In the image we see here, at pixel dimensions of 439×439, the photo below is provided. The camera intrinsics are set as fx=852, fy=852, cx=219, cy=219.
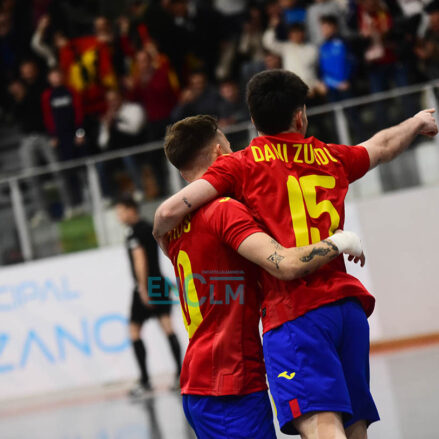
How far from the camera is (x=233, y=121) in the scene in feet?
37.1

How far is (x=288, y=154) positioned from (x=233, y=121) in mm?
7998

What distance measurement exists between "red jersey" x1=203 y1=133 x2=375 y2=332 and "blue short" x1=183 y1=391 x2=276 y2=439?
0.31 metres

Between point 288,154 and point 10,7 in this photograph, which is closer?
point 288,154

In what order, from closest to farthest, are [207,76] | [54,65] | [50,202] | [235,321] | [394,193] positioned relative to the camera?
[235,321]
[394,193]
[50,202]
[207,76]
[54,65]

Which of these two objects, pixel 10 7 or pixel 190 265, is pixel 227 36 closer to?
pixel 10 7

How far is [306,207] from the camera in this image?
3.30 m

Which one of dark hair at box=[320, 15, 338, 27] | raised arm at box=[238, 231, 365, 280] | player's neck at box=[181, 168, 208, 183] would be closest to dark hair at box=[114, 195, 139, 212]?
→ dark hair at box=[320, 15, 338, 27]

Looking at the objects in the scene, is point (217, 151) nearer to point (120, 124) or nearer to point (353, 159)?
point (353, 159)

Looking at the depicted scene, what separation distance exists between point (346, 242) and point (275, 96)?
0.64 metres

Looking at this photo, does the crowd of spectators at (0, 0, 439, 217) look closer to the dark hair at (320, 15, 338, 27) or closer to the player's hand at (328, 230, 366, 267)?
the dark hair at (320, 15, 338, 27)

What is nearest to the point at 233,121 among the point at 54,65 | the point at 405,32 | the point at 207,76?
the point at 207,76

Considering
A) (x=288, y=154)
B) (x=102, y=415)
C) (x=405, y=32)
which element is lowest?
(x=102, y=415)

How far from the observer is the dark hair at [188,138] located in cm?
352

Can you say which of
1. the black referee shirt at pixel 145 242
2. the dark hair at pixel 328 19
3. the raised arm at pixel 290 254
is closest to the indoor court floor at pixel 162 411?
the black referee shirt at pixel 145 242
